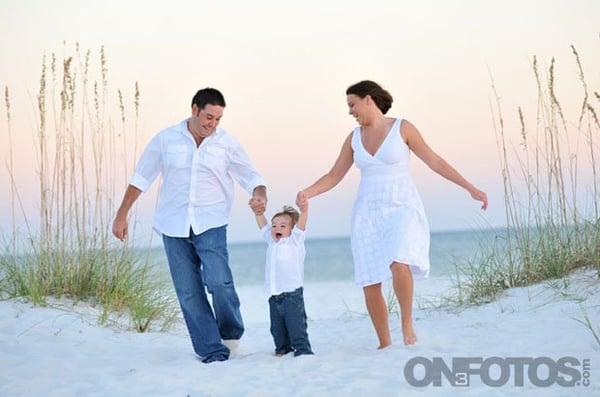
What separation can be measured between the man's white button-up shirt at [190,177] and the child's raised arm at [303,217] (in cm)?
31

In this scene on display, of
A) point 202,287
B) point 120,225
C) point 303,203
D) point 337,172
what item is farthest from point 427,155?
point 120,225

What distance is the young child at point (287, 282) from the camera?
184 inches

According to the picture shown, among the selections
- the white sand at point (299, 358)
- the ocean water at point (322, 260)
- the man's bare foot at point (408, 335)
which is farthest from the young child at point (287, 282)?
the ocean water at point (322, 260)

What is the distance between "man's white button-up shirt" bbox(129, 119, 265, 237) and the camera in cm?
464

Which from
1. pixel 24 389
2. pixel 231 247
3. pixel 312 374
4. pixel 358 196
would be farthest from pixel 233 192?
pixel 231 247

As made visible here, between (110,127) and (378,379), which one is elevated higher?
(110,127)

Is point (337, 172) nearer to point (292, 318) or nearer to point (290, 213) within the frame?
point (290, 213)

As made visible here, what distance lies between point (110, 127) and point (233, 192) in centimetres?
253

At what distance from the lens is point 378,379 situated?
3.86 metres

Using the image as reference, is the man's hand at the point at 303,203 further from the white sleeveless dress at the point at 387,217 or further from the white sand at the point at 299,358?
the white sand at the point at 299,358

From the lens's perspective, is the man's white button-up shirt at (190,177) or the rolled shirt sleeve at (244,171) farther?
the rolled shirt sleeve at (244,171)

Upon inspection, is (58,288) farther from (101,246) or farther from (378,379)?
(378,379)

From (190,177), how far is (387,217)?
1118mm

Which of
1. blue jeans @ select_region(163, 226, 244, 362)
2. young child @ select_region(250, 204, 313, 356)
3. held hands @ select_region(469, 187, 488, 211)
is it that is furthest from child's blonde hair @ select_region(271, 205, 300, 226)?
held hands @ select_region(469, 187, 488, 211)
